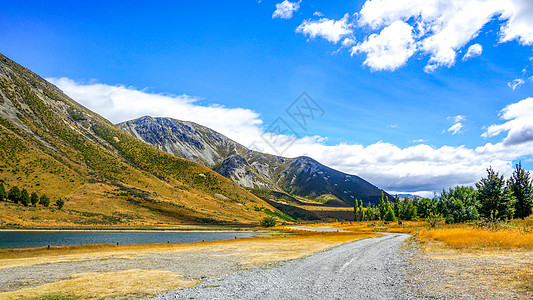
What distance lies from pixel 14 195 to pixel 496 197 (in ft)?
458

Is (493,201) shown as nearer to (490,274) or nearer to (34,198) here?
(490,274)

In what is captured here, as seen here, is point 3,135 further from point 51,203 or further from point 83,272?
point 83,272

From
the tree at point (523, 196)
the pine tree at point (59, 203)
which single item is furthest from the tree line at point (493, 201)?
the pine tree at point (59, 203)

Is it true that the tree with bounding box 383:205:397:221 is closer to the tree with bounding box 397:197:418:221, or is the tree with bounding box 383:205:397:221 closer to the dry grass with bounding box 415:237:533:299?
the tree with bounding box 397:197:418:221

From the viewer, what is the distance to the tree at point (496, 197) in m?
57.0

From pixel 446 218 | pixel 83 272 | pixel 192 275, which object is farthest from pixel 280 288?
pixel 446 218

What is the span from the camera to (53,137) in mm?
159750

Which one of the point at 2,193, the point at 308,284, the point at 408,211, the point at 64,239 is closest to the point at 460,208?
the point at 308,284

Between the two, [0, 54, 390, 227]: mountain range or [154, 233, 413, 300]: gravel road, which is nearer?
[154, 233, 413, 300]: gravel road

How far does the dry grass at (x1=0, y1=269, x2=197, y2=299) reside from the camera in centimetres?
1469

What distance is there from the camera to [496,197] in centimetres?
5828

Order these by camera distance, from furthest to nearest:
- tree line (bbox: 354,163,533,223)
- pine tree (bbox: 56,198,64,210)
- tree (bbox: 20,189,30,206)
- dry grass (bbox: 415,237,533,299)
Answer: pine tree (bbox: 56,198,64,210) < tree (bbox: 20,189,30,206) < tree line (bbox: 354,163,533,223) < dry grass (bbox: 415,237,533,299)

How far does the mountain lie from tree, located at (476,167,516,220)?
112892mm

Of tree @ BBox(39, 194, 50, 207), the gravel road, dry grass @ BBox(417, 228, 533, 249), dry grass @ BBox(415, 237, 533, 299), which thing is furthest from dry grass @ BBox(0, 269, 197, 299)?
tree @ BBox(39, 194, 50, 207)
